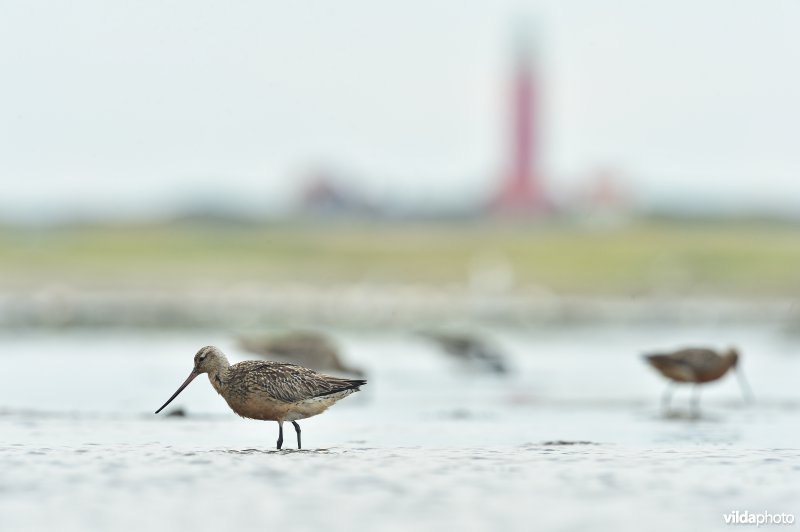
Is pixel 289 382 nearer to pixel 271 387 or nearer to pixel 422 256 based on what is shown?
pixel 271 387

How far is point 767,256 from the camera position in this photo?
106m

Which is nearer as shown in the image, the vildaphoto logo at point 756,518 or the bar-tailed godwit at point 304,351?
the vildaphoto logo at point 756,518

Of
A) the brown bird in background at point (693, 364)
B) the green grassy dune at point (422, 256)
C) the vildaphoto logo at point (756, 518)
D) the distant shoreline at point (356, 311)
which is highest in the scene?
the green grassy dune at point (422, 256)

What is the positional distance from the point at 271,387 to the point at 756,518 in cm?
473

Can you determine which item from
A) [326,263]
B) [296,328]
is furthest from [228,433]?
[326,263]

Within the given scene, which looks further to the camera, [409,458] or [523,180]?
[523,180]

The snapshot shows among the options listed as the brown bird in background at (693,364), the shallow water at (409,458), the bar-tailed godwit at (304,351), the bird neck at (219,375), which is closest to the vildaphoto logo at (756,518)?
the shallow water at (409,458)

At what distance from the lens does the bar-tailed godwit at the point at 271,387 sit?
13.8 metres

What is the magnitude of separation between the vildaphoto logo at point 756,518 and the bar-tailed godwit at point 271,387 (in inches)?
165

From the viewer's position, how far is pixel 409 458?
13.2m

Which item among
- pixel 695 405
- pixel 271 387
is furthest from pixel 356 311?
pixel 271 387

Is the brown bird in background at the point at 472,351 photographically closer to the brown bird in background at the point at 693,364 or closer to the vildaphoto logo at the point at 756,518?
the brown bird in background at the point at 693,364

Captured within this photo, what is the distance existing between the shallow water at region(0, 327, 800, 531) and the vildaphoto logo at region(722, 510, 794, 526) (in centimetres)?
10

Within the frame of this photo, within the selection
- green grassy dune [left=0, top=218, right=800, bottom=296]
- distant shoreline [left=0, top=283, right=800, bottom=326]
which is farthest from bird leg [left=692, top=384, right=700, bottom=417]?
green grassy dune [left=0, top=218, right=800, bottom=296]
